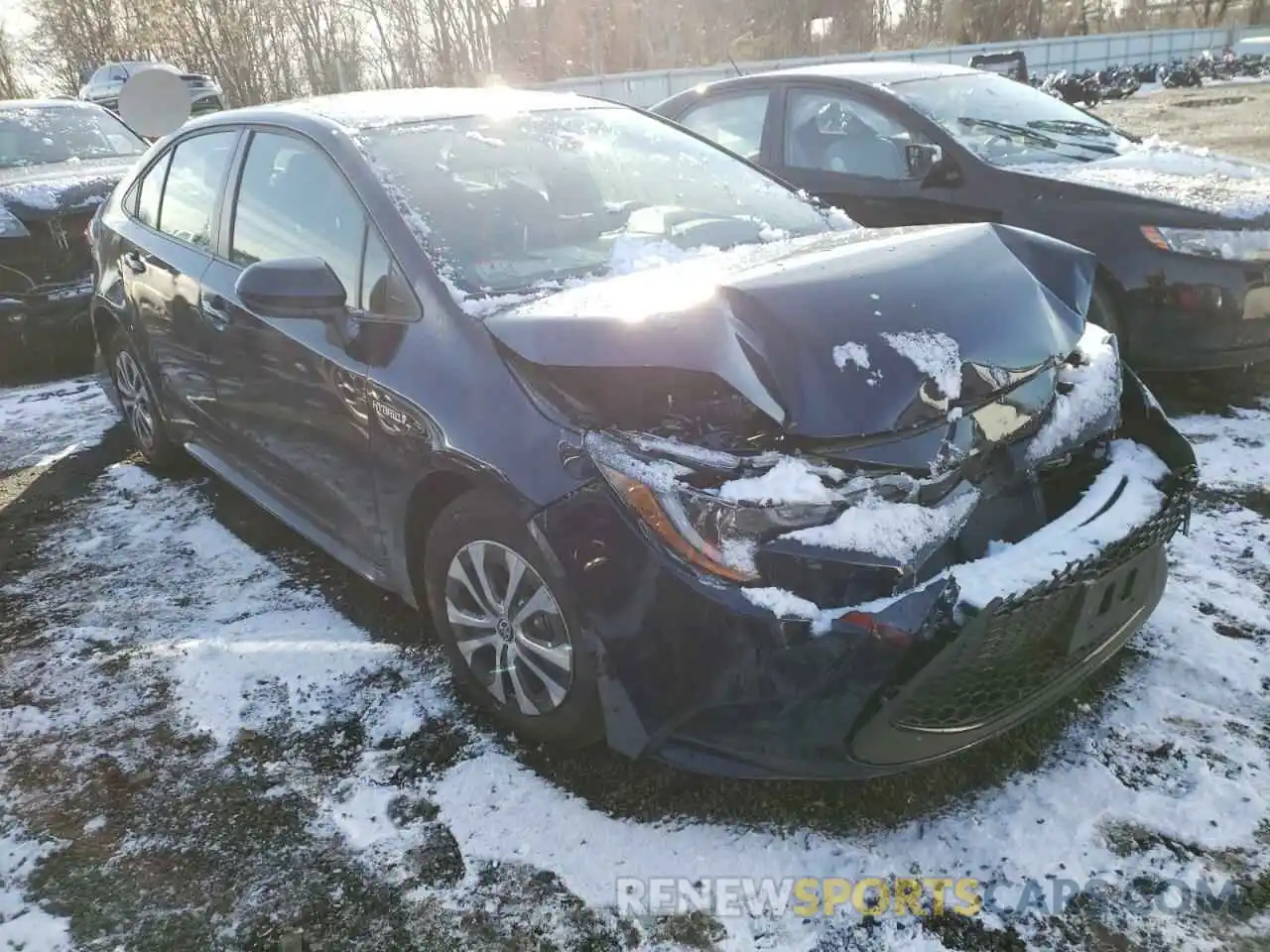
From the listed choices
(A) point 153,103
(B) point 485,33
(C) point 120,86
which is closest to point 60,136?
(A) point 153,103

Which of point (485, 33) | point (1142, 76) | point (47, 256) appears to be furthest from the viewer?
point (485, 33)

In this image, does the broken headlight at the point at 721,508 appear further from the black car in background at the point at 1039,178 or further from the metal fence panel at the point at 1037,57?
the metal fence panel at the point at 1037,57

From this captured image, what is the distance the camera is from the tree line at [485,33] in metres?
32.3

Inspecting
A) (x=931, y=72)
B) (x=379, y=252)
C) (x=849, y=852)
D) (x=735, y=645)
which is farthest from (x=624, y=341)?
(x=931, y=72)

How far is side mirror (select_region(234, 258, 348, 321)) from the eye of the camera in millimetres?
2609

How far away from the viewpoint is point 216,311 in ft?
11.0

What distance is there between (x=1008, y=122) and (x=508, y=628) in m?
4.25

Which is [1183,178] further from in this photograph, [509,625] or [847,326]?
[509,625]

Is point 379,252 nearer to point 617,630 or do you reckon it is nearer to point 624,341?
point 624,341

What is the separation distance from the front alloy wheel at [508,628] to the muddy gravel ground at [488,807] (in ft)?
0.61

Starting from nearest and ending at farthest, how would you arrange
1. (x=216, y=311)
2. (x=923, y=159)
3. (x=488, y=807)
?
1. (x=488, y=807)
2. (x=216, y=311)
3. (x=923, y=159)

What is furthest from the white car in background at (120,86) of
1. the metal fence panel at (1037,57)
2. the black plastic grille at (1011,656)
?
the black plastic grille at (1011,656)

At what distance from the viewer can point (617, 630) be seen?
6.73 ft

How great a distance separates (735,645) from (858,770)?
0.37 metres
